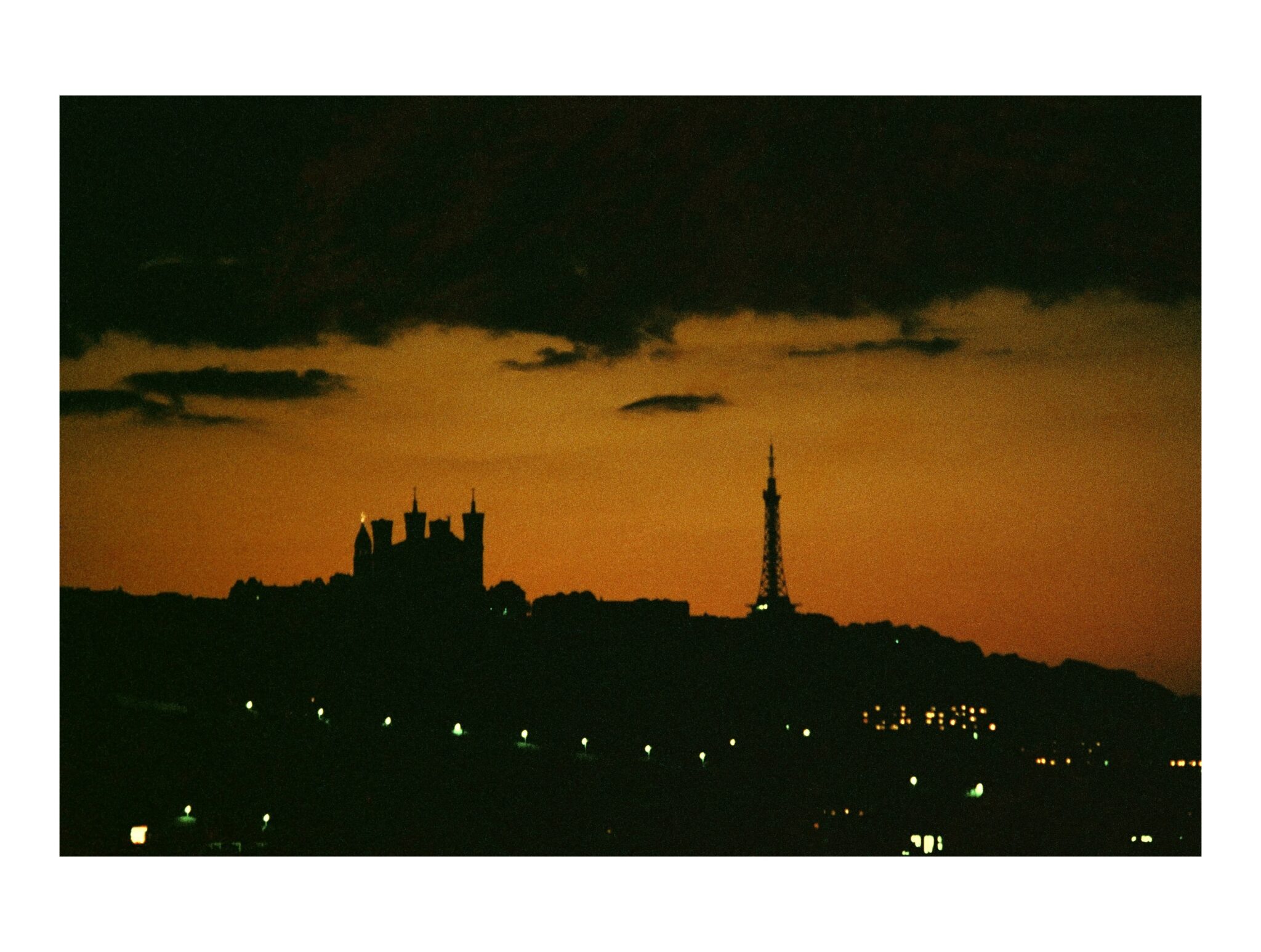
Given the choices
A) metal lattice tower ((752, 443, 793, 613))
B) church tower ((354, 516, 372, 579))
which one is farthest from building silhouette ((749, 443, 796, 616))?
church tower ((354, 516, 372, 579))

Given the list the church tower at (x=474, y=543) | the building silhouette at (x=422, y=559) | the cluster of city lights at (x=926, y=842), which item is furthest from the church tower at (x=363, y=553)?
the cluster of city lights at (x=926, y=842)

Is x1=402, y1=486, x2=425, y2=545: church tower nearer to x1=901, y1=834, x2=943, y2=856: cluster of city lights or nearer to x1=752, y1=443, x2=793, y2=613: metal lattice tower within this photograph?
x1=752, y1=443, x2=793, y2=613: metal lattice tower

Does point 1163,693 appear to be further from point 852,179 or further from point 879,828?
point 852,179

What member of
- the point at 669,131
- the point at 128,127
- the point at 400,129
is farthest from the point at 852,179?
the point at 128,127

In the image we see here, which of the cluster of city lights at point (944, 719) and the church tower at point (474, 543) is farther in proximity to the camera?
the cluster of city lights at point (944, 719)

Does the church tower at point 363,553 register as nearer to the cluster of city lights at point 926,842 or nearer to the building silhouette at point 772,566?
the building silhouette at point 772,566
